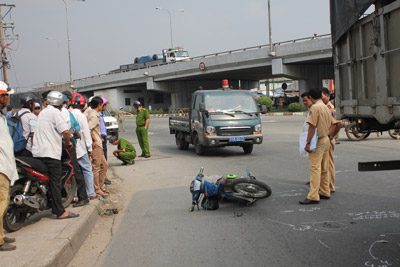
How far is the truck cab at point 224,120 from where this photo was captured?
12094 millimetres

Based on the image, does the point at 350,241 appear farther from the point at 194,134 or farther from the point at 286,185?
the point at 194,134

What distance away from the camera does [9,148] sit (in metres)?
4.38

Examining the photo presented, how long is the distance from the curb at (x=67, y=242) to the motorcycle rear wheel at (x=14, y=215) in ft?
2.02

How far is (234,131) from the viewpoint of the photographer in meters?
12.1

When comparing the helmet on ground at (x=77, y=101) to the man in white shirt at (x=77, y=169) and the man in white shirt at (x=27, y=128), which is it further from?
the man in white shirt at (x=27, y=128)

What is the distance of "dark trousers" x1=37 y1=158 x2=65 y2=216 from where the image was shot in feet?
17.9

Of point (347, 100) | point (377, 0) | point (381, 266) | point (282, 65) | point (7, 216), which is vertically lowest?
point (381, 266)

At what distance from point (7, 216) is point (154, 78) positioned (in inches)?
Answer: 2011

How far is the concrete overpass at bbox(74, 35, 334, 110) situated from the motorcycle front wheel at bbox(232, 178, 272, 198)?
29.4 metres

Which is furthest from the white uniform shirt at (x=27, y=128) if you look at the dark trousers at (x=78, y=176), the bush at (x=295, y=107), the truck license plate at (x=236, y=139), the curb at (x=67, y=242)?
the bush at (x=295, y=107)

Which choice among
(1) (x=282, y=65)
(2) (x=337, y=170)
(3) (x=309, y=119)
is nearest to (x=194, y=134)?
(2) (x=337, y=170)

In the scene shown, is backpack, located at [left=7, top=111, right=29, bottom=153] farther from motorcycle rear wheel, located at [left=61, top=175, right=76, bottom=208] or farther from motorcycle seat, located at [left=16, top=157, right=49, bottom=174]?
motorcycle rear wheel, located at [left=61, top=175, right=76, bottom=208]

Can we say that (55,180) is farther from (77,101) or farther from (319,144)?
(319,144)

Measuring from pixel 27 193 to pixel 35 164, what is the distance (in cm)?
39
